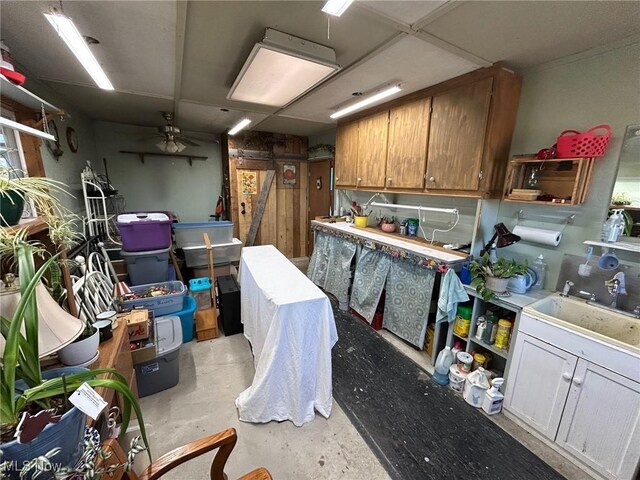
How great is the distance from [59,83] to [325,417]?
371cm

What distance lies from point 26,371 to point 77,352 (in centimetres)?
40

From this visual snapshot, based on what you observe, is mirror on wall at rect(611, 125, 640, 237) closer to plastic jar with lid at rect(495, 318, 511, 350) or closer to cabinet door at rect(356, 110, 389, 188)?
plastic jar with lid at rect(495, 318, 511, 350)

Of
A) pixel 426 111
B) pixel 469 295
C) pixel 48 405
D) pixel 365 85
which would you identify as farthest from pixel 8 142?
pixel 469 295

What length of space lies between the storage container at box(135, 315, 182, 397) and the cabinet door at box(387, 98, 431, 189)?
259 centimetres

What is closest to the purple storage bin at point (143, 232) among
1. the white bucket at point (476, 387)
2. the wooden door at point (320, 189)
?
the wooden door at point (320, 189)

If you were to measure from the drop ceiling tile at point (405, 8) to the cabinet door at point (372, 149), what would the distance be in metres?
1.56

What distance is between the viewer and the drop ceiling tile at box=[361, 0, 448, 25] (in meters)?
1.27

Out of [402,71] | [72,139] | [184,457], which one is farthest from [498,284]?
[72,139]

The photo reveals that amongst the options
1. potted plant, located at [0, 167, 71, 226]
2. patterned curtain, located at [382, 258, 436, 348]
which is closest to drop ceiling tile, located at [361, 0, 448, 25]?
potted plant, located at [0, 167, 71, 226]

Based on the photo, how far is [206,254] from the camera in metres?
3.68

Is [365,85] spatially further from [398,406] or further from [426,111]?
[398,406]

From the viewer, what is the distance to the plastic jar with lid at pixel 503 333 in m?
1.92

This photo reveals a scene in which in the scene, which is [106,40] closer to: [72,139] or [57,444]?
[72,139]

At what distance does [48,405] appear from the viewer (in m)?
0.83
